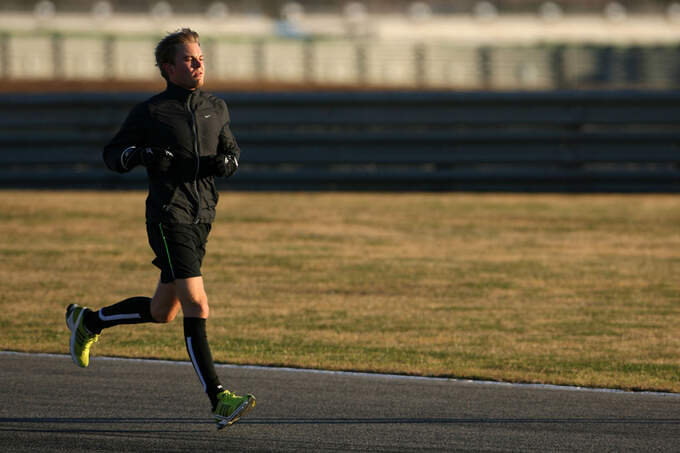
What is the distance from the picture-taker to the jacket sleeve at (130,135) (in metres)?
5.45

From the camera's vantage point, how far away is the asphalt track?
5.14 meters

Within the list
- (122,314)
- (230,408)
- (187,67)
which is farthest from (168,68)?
(230,408)

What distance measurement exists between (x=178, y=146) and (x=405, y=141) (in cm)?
991

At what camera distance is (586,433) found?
5.32 metres

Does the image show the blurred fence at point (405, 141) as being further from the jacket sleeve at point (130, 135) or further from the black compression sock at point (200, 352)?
the black compression sock at point (200, 352)

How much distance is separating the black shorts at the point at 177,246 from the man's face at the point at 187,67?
0.67 metres

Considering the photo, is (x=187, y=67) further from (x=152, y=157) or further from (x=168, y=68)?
(x=152, y=157)

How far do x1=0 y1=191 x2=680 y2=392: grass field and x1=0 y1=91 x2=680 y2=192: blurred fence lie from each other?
0.28 metres

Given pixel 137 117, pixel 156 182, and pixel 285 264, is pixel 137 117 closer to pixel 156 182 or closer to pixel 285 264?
pixel 156 182

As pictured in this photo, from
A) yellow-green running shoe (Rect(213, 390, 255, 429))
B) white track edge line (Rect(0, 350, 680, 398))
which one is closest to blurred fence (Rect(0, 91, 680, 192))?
white track edge line (Rect(0, 350, 680, 398))

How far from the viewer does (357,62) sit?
39.9m

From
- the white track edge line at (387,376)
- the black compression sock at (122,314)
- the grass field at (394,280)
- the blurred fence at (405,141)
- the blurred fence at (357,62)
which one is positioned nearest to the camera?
the black compression sock at (122,314)

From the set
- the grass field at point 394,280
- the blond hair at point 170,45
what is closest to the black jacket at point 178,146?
the blond hair at point 170,45

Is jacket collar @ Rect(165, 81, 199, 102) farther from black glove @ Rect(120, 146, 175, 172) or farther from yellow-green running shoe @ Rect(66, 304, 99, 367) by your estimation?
yellow-green running shoe @ Rect(66, 304, 99, 367)
